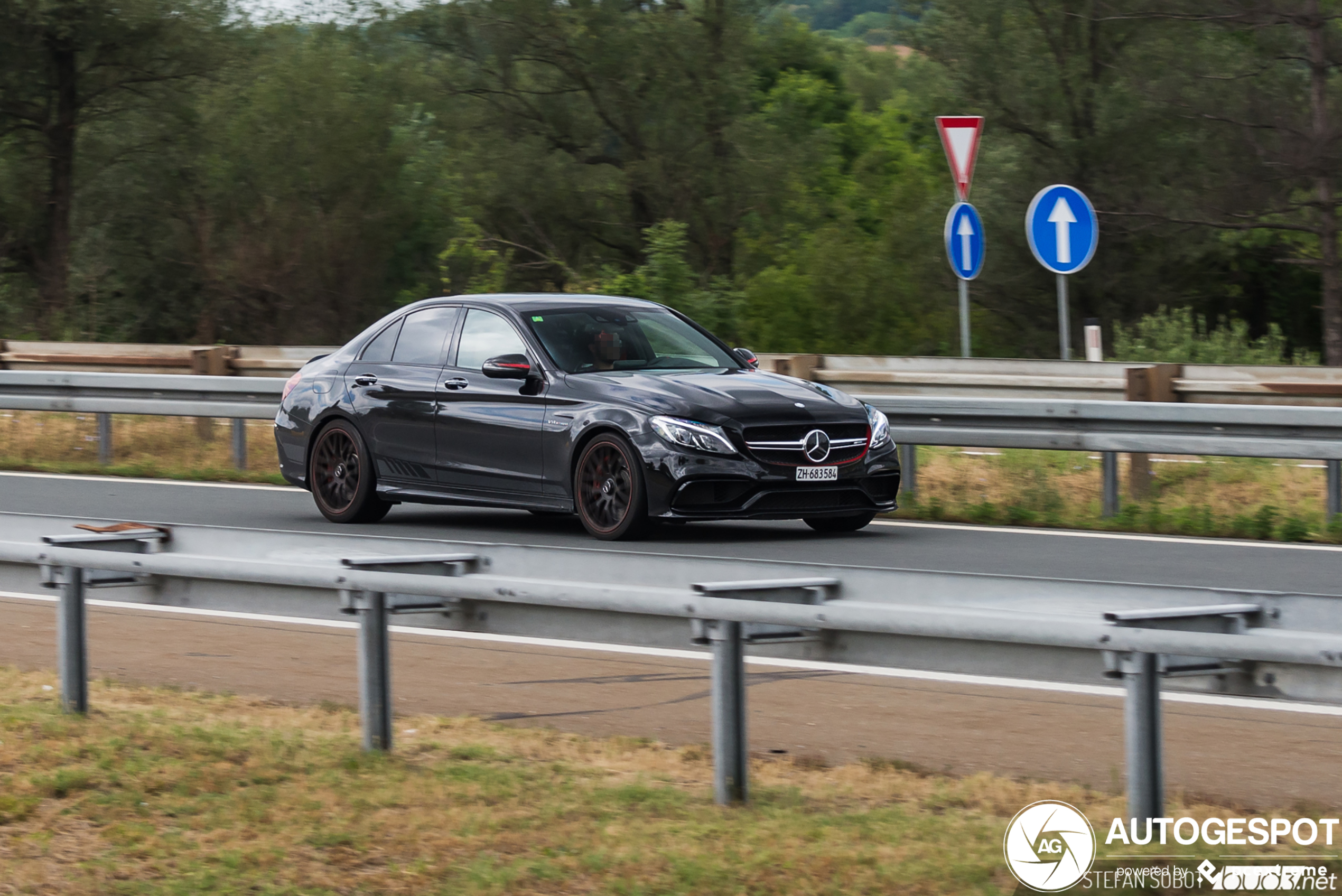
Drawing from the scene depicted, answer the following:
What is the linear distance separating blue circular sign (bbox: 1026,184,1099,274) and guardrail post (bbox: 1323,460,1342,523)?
5.04m

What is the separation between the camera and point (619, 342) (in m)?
12.4

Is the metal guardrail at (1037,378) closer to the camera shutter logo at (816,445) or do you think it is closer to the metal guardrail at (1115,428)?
the metal guardrail at (1115,428)

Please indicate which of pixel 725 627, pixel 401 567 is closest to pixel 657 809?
pixel 725 627

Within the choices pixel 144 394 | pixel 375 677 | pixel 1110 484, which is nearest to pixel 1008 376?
pixel 1110 484

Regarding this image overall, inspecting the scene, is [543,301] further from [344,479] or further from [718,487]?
[718,487]

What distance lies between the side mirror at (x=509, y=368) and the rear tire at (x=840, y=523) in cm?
192

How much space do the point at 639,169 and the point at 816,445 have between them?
19.8 metres

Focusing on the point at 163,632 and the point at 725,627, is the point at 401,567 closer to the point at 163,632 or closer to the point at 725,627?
the point at 725,627

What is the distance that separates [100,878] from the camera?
5.05m

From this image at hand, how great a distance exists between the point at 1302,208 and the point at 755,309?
7284mm

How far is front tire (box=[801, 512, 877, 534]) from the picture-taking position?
40.0 ft

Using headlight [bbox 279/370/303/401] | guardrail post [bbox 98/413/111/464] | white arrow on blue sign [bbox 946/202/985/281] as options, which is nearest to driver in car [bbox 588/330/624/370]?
headlight [bbox 279/370/303/401]

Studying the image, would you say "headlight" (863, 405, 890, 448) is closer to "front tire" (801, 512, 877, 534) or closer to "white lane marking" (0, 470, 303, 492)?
"front tire" (801, 512, 877, 534)

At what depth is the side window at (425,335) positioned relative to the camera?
12.9 meters
